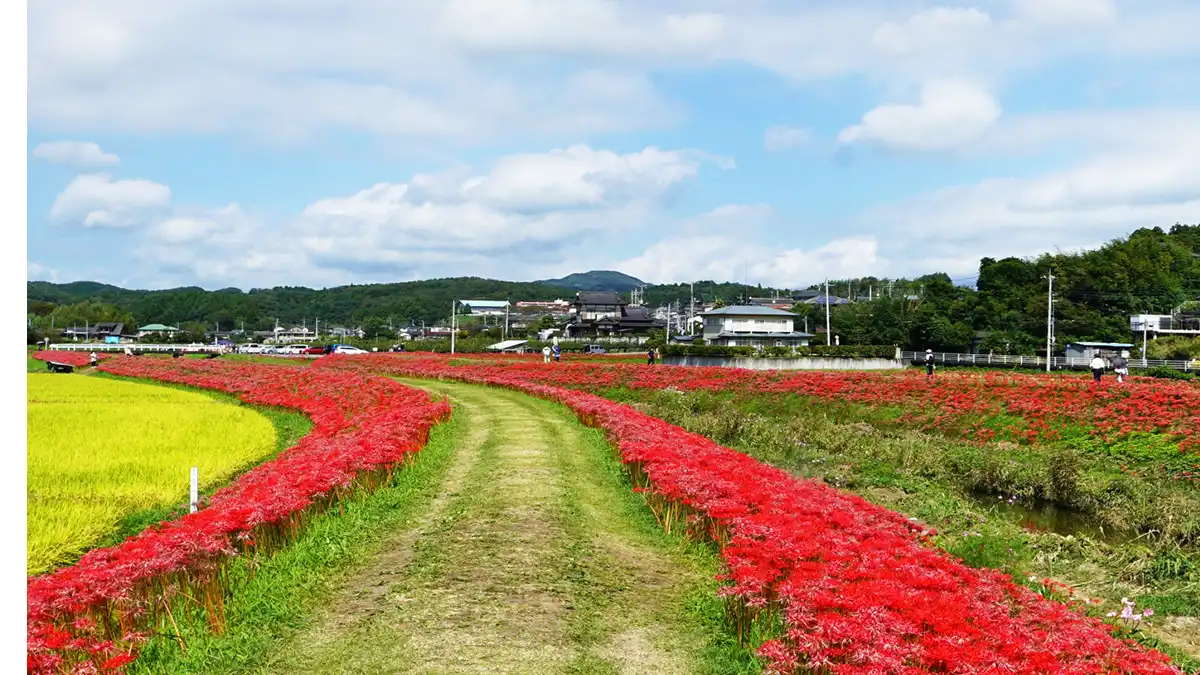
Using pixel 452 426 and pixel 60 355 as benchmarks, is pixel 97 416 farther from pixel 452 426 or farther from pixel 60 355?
pixel 60 355

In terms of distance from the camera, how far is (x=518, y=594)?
9031mm

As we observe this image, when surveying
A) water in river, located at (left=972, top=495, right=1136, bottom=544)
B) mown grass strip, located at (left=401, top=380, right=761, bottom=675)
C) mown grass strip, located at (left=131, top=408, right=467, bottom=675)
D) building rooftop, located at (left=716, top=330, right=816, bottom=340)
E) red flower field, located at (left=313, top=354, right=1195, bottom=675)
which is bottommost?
water in river, located at (left=972, top=495, right=1136, bottom=544)

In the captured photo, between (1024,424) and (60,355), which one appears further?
(60,355)

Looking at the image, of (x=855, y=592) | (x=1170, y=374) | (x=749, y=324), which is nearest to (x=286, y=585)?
(x=855, y=592)

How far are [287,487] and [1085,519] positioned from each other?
14.7 metres

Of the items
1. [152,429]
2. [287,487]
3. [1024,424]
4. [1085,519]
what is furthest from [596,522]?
[1024,424]

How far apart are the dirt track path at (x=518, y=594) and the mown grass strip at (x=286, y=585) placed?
26cm

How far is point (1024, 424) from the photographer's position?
83.2ft

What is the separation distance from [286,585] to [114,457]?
11.2 metres

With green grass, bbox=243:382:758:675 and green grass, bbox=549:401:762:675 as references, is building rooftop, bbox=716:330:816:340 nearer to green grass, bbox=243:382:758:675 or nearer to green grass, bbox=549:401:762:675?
green grass, bbox=549:401:762:675

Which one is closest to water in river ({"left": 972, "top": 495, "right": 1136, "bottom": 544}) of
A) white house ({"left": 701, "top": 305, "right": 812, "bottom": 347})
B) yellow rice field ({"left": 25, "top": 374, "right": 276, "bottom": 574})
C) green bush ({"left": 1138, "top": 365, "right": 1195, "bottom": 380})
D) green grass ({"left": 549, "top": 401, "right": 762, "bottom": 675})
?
green grass ({"left": 549, "top": 401, "right": 762, "bottom": 675})

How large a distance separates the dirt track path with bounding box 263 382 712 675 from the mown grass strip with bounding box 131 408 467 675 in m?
0.26

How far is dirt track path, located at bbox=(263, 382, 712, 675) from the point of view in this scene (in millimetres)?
7566

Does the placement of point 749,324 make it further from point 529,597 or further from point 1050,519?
point 529,597
